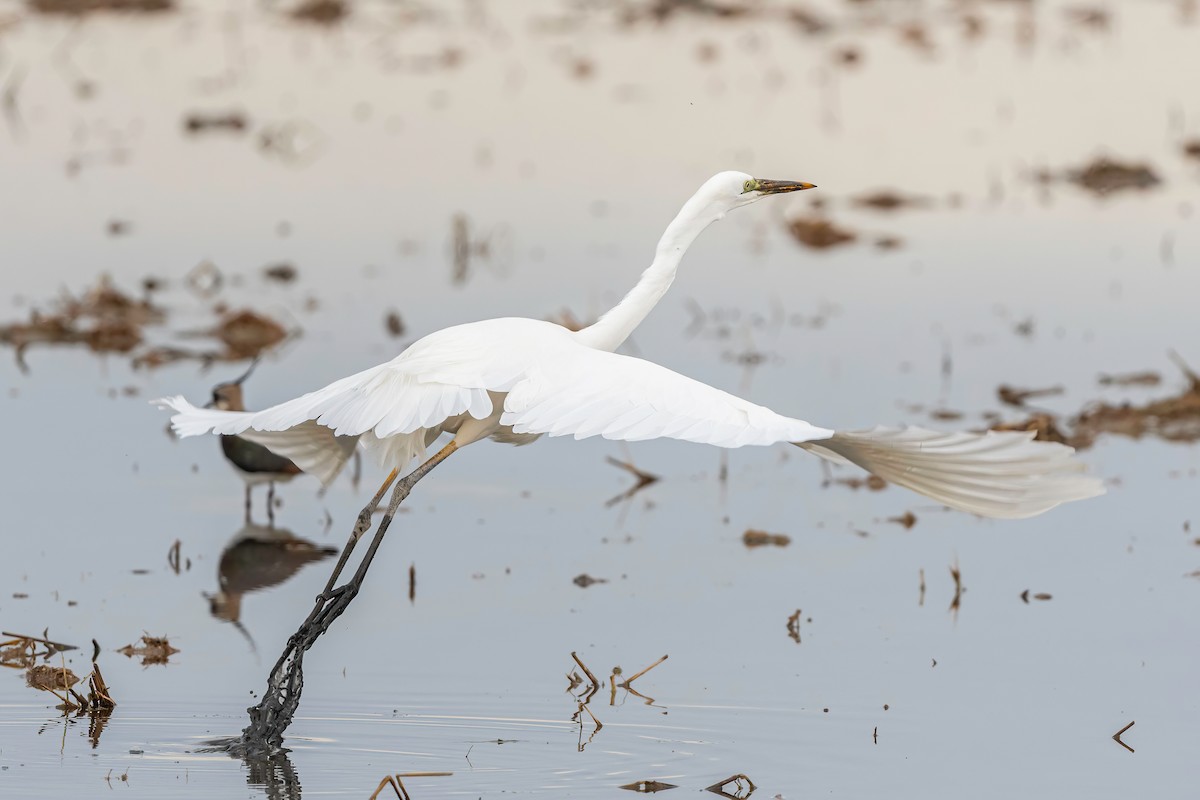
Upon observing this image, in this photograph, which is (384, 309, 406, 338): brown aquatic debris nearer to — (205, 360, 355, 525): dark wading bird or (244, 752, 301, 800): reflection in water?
(205, 360, 355, 525): dark wading bird

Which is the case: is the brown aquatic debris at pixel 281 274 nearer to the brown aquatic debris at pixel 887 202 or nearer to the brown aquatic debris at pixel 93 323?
the brown aquatic debris at pixel 93 323

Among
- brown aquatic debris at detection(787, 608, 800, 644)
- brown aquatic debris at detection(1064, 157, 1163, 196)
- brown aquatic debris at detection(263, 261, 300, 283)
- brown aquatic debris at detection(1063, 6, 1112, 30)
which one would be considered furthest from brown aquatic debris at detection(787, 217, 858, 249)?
brown aquatic debris at detection(1063, 6, 1112, 30)

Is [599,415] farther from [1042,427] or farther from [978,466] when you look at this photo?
[1042,427]

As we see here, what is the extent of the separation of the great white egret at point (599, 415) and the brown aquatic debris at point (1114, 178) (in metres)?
11.9

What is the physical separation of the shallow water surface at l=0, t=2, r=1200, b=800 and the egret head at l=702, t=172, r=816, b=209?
168 centimetres

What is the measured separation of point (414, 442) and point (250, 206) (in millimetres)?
10200

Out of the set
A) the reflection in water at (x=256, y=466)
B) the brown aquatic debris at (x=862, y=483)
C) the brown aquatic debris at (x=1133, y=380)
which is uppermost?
the brown aquatic debris at (x=1133, y=380)

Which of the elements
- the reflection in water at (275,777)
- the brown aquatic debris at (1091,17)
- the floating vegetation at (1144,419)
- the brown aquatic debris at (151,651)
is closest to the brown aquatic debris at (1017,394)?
the floating vegetation at (1144,419)

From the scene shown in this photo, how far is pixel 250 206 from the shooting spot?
56.1 ft

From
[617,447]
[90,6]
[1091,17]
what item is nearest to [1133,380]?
[617,447]

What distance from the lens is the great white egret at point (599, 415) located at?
553 centimetres

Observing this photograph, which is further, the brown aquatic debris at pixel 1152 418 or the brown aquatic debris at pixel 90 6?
the brown aquatic debris at pixel 90 6

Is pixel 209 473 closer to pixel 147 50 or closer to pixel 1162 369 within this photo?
pixel 1162 369

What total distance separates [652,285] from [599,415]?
1.29 meters
